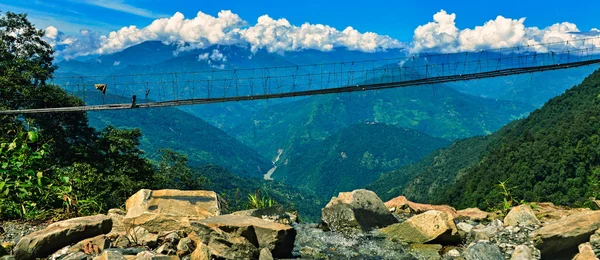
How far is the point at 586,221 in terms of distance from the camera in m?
11.1

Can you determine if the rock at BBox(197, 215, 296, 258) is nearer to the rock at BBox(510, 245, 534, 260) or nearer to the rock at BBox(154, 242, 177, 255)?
the rock at BBox(154, 242, 177, 255)

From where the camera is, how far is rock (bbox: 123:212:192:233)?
1130 cm

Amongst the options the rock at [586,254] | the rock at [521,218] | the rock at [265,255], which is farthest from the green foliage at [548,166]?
the rock at [265,255]

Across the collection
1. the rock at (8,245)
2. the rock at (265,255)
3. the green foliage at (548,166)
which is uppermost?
the rock at (8,245)

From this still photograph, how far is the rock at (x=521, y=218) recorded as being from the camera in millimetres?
14141

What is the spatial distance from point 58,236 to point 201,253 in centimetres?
350

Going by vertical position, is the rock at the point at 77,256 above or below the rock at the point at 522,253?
above

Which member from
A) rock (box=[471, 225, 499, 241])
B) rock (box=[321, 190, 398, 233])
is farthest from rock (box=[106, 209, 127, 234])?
Answer: rock (box=[471, 225, 499, 241])

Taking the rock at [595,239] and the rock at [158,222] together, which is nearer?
the rock at [595,239]

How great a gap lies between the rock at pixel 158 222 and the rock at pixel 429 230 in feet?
25.1

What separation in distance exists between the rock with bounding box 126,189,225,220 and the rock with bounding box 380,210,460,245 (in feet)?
21.9

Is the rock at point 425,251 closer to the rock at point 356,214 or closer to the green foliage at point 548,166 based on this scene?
Result: the rock at point 356,214

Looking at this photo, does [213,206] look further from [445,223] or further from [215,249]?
[445,223]

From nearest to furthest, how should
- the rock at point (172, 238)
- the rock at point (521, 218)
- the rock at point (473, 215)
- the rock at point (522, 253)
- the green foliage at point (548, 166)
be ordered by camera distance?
the rock at point (172, 238), the rock at point (522, 253), the rock at point (521, 218), the rock at point (473, 215), the green foliage at point (548, 166)
